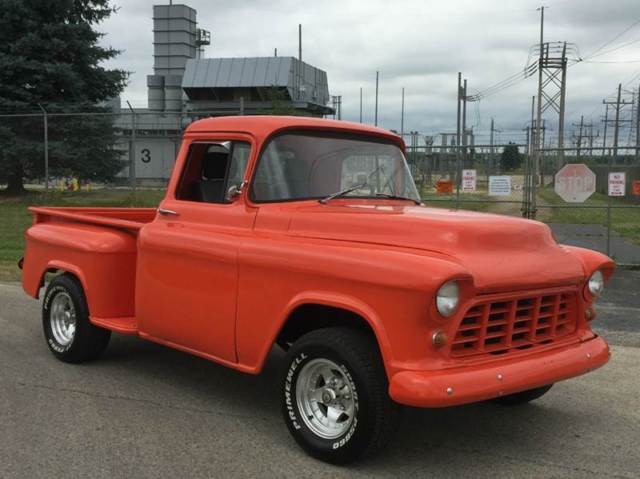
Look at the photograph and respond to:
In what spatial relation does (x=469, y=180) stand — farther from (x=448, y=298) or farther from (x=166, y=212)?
(x=448, y=298)

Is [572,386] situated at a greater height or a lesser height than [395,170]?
lesser

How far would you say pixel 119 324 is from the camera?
5188mm

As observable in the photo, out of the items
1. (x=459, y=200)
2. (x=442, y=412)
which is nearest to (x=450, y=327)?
(x=442, y=412)

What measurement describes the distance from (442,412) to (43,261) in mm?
3736

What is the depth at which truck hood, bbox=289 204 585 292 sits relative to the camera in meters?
3.62

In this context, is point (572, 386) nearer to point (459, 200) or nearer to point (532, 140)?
point (459, 200)

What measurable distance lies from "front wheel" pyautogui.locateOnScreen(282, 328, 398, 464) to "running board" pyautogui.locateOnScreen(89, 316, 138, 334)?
160 cm

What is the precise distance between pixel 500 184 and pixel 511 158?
5.58ft

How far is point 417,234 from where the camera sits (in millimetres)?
3766

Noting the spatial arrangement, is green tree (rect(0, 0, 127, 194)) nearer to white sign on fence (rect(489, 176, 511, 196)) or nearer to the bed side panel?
white sign on fence (rect(489, 176, 511, 196))

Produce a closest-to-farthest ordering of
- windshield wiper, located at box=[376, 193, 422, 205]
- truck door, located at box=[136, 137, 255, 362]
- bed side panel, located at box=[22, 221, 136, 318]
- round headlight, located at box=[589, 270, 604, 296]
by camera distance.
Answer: round headlight, located at box=[589, 270, 604, 296]
truck door, located at box=[136, 137, 255, 362]
windshield wiper, located at box=[376, 193, 422, 205]
bed side panel, located at box=[22, 221, 136, 318]

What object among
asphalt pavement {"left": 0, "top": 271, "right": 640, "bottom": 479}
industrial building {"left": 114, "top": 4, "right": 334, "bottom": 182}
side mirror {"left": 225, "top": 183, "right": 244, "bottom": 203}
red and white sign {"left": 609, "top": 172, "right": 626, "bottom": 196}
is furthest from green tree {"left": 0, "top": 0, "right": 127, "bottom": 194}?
industrial building {"left": 114, "top": 4, "right": 334, "bottom": 182}

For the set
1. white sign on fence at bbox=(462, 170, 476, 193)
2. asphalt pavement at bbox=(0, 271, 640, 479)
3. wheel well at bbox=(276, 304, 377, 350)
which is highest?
white sign on fence at bbox=(462, 170, 476, 193)

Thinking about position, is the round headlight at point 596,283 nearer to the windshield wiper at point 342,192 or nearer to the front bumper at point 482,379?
the front bumper at point 482,379
